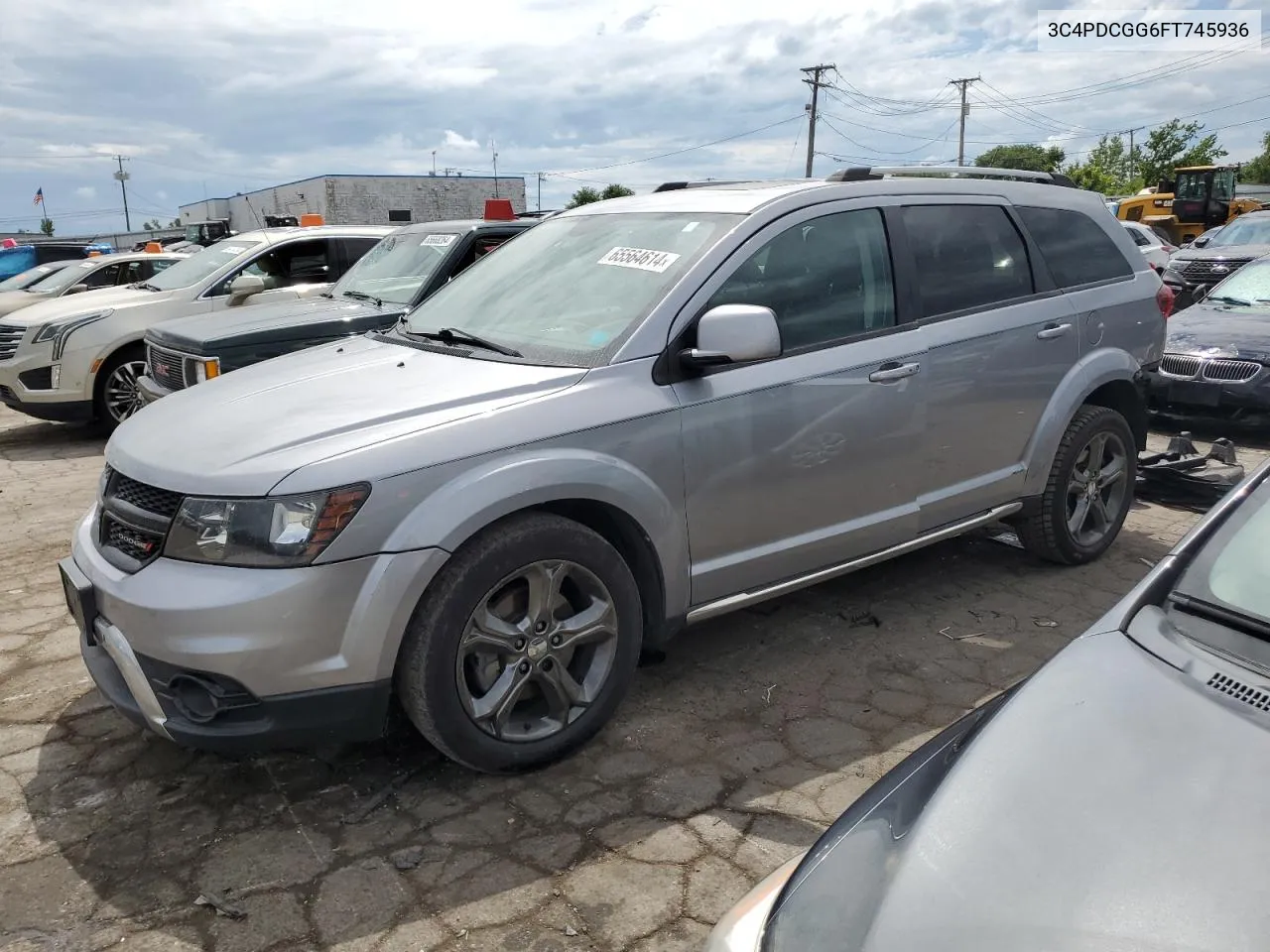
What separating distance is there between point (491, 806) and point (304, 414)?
1306 millimetres

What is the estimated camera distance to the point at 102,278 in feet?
44.2

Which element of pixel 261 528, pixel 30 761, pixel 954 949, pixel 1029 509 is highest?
pixel 261 528

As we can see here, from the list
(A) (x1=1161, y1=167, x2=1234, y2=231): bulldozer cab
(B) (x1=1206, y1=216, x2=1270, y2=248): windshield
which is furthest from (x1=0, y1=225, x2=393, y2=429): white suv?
(A) (x1=1161, y1=167, x2=1234, y2=231): bulldozer cab

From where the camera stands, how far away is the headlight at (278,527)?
2.66 m

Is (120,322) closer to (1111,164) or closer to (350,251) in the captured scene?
(350,251)

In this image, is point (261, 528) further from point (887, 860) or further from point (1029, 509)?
point (1029, 509)

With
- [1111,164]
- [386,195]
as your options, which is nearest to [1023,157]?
[1111,164]

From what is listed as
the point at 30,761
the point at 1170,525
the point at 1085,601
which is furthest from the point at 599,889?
the point at 1170,525

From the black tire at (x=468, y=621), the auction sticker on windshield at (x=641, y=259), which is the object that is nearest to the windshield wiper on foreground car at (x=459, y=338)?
the auction sticker on windshield at (x=641, y=259)

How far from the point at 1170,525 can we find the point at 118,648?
542cm

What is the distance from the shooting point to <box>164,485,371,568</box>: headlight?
266cm

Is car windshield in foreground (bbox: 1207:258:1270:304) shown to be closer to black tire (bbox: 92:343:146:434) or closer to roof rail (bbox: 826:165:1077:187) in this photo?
roof rail (bbox: 826:165:1077:187)

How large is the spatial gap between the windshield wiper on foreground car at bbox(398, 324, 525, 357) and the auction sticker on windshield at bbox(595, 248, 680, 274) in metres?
0.55

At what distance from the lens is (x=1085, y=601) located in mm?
4586
